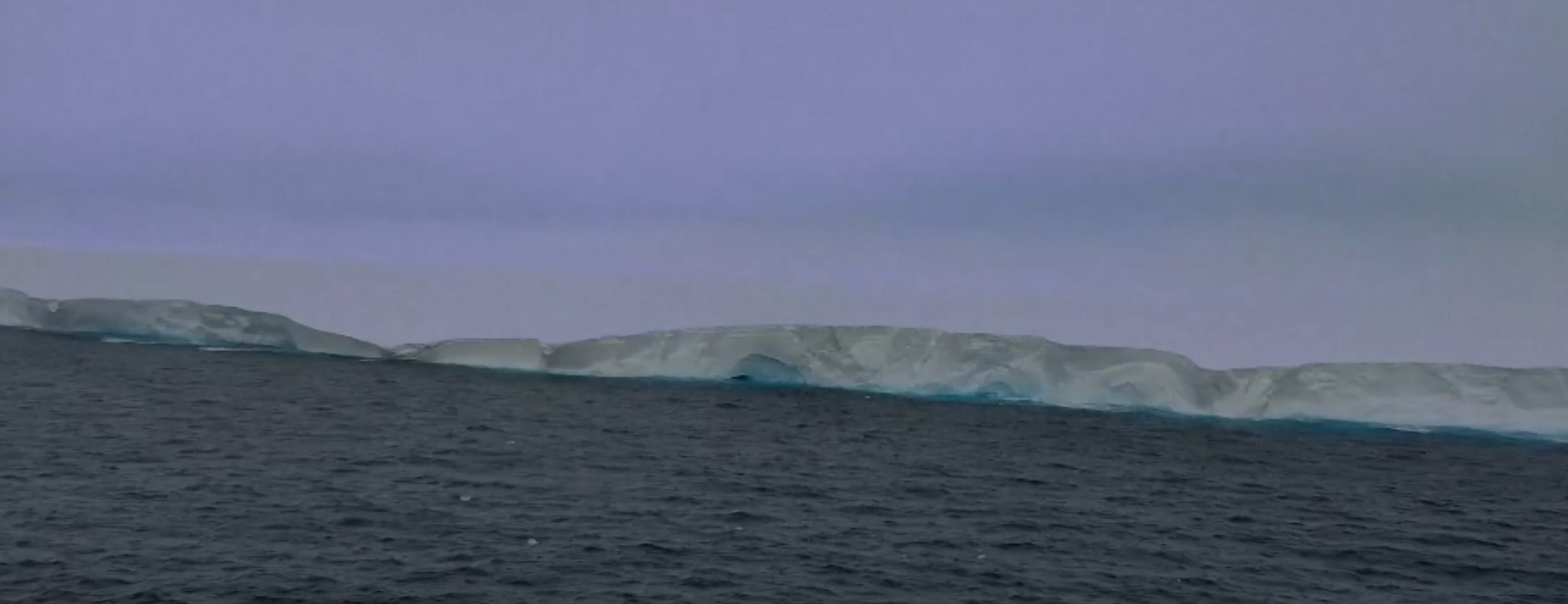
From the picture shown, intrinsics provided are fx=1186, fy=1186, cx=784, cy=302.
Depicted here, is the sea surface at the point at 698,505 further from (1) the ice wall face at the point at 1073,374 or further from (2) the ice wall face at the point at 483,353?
(2) the ice wall face at the point at 483,353

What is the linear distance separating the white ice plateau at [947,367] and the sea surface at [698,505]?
8.89 feet

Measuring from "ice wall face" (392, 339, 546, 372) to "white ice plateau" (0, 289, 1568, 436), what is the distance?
50 millimetres

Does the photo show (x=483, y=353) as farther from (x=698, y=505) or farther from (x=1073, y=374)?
(x=698, y=505)

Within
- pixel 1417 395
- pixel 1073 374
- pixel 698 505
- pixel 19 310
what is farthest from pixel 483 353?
pixel 1417 395

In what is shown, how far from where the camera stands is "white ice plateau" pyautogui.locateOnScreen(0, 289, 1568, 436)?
127ft

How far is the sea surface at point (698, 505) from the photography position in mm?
Result: 15555

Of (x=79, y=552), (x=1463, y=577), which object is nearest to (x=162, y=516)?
(x=79, y=552)

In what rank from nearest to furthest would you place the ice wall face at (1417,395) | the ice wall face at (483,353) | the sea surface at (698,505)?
the sea surface at (698,505) < the ice wall face at (1417,395) < the ice wall face at (483,353)

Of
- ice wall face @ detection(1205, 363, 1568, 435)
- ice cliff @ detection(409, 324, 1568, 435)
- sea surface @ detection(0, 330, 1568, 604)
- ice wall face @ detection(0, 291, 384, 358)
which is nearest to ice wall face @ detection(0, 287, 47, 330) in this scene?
ice wall face @ detection(0, 291, 384, 358)

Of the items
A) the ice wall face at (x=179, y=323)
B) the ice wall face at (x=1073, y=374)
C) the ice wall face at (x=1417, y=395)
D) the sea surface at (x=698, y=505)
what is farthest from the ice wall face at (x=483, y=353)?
the ice wall face at (x=1417, y=395)

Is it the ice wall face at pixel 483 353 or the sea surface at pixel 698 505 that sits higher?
the ice wall face at pixel 483 353

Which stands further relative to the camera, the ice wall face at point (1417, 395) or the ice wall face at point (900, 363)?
the ice wall face at point (900, 363)

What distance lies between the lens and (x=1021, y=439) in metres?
32.2

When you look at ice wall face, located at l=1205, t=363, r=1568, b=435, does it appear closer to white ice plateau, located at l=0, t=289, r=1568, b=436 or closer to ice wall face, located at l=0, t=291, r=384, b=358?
white ice plateau, located at l=0, t=289, r=1568, b=436
